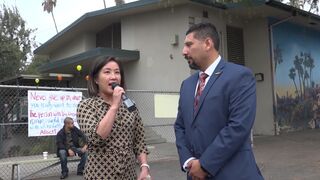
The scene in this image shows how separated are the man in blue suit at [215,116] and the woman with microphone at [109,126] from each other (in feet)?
1.30

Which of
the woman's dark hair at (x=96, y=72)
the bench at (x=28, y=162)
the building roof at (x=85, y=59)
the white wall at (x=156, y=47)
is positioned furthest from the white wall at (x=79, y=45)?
the woman's dark hair at (x=96, y=72)

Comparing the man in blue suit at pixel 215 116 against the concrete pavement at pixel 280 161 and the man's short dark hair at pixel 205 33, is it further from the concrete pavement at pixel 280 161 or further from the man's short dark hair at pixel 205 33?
the concrete pavement at pixel 280 161

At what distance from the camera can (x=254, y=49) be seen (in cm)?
2042

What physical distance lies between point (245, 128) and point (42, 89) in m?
8.48

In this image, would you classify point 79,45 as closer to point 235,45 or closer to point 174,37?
point 174,37

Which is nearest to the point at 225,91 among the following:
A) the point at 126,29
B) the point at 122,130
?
the point at 122,130

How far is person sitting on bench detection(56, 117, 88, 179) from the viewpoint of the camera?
10805 mm

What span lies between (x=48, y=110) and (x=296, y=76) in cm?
1441

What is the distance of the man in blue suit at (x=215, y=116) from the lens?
11.0 feet

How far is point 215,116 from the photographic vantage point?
344 cm

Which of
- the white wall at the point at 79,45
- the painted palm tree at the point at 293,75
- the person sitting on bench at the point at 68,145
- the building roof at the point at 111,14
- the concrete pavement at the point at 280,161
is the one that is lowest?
the concrete pavement at the point at 280,161

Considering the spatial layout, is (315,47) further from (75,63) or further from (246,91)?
(246,91)

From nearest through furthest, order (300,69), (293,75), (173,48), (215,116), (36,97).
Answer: (215,116)
(36,97)
(173,48)
(293,75)
(300,69)

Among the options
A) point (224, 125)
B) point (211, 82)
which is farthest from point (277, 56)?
point (224, 125)
